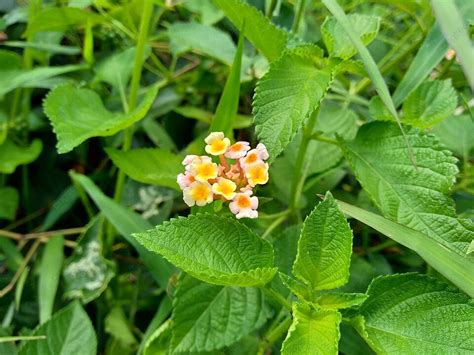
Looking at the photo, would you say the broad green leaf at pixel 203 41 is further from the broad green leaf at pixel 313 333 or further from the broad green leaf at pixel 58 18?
the broad green leaf at pixel 313 333

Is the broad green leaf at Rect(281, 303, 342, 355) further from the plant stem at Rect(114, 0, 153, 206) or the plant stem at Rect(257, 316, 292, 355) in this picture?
the plant stem at Rect(114, 0, 153, 206)

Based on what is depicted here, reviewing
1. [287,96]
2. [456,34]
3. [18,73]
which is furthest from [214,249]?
[18,73]

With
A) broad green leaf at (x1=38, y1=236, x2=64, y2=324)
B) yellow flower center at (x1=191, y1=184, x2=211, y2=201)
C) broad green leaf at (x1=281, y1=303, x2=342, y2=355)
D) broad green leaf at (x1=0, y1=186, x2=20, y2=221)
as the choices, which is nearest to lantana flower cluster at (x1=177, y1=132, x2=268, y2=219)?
yellow flower center at (x1=191, y1=184, x2=211, y2=201)

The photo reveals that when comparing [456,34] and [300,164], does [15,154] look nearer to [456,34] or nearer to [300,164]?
[300,164]

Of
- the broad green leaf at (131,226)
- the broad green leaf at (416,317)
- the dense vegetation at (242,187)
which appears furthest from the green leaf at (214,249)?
the broad green leaf at (131,226)

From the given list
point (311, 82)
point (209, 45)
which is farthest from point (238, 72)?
point (209, 45)

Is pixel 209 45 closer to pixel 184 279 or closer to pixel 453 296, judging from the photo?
pixel 184 279
